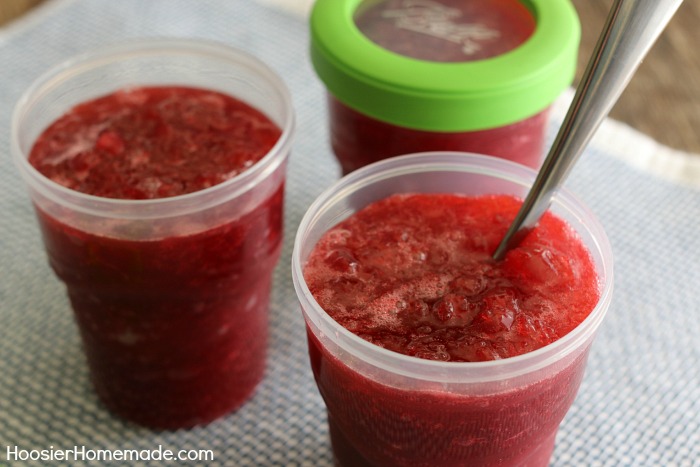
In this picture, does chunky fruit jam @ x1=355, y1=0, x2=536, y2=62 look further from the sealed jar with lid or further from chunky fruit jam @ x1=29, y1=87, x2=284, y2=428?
chunky fruit jam @ x1=29, y1=87, x2=284, y2=428

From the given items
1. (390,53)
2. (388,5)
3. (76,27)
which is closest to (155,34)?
(76,27)

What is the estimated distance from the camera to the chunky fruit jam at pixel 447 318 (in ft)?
2.78

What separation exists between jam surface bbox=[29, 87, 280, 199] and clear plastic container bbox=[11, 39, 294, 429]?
1.5 inches

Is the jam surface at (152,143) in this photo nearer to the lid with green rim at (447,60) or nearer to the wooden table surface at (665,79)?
the lid with green rim at (447,60)

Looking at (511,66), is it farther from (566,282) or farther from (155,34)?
(155,34)

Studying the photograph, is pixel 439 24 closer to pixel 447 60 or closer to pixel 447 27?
pixel 447 27

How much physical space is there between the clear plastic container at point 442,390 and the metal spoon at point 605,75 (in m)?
0.11

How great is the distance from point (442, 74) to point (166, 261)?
418 mm

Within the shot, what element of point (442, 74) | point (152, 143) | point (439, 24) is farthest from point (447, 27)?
point (152, 143)

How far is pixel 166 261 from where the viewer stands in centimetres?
102

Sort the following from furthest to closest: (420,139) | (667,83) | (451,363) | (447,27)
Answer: (667,83) < (447,27) < (420,139) < (451,363)

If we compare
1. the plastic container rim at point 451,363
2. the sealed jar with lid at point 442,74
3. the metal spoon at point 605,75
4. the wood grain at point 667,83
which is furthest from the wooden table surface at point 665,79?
the metal spoon at point 605,75

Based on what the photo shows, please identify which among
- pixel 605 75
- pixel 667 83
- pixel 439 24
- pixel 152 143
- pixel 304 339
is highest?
pixel 605 75

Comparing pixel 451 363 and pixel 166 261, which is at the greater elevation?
pixel 451 363
